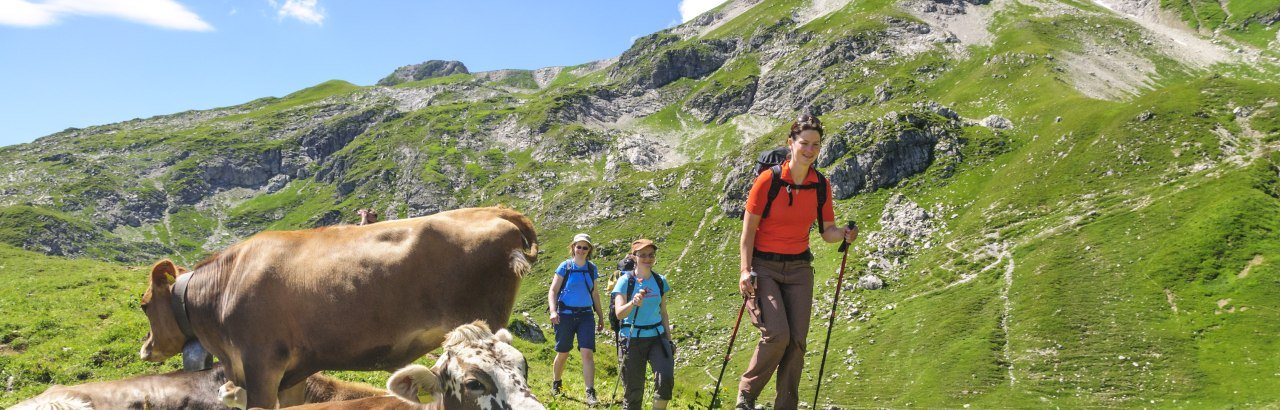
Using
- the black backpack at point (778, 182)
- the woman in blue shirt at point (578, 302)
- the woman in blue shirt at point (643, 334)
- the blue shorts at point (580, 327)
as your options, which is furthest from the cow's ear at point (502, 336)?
the blue shorts at point (580, 327)

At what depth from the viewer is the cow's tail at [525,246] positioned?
26.1 ft

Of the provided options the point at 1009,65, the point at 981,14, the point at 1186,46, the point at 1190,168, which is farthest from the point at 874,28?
the point at 1190,168

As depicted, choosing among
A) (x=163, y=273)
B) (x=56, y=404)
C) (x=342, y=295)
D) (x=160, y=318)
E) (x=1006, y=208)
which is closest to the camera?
(x=56, y=404)

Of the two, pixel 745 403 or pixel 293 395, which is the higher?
pixel 293 395

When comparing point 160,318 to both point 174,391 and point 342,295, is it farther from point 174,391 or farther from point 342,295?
point 342,295

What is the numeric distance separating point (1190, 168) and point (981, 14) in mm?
124209

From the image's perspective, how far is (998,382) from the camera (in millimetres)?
55344

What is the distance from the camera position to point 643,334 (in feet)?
33.9

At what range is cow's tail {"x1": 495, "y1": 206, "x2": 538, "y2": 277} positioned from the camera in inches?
313

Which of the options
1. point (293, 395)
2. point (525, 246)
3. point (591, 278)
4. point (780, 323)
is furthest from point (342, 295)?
point (591, 278)

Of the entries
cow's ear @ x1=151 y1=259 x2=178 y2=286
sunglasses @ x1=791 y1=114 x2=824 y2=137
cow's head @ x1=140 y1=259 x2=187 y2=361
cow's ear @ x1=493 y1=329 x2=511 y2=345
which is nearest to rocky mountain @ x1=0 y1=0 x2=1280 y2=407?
sunglasses @ x1=791 y1=114 x2=824 y2=137

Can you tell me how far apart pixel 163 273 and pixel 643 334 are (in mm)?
6816

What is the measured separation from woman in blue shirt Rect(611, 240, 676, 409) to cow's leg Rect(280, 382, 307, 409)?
14.7ft

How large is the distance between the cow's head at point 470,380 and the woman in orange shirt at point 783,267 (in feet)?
10.4
